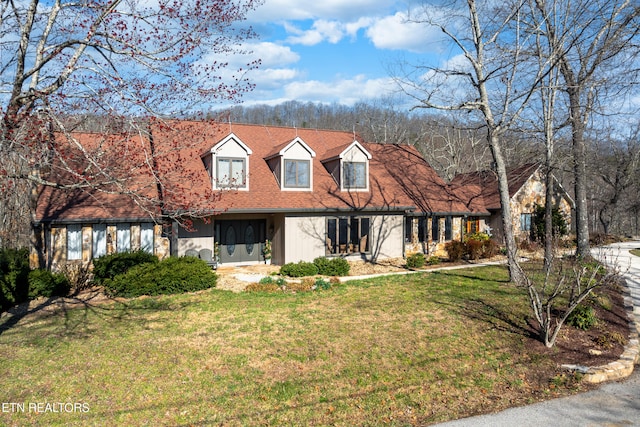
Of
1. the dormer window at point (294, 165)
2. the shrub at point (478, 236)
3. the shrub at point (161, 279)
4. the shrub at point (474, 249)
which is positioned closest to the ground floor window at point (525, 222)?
the shrub at point (478, 236)

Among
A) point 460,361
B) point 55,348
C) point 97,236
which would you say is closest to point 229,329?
point 55,348

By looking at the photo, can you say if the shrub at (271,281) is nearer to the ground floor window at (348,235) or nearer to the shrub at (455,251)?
the ground floor window at (348,235)

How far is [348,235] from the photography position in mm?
19547

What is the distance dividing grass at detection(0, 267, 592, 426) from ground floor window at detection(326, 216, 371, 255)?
720 centimetres

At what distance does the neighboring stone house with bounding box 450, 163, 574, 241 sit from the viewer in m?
24.9

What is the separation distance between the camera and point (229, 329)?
9.66 m

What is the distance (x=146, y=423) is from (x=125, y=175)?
195 inches

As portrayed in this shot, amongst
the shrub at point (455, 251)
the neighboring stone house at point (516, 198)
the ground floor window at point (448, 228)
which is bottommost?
the shrub at point (455, 251)

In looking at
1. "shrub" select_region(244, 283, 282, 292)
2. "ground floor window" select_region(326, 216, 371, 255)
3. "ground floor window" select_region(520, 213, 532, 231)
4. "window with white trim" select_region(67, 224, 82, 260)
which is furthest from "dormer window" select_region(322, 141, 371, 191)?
"ground floor window" select_region(520, 213, 532, 231)

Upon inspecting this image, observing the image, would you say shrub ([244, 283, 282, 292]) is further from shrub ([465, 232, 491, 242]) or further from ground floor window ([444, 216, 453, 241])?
shrub ([465, 232, 491, 242])

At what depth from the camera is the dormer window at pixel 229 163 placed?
1783 centimetres

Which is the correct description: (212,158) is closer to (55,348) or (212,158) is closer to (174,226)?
(174,226)

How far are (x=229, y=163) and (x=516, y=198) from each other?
17.6 m

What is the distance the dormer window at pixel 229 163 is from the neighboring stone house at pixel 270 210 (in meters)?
0.04
